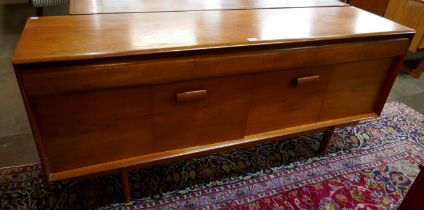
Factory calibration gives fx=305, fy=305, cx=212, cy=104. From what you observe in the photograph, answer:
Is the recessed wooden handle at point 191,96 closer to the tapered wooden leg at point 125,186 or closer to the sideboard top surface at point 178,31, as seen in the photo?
the sideboard top surface at point 178,31

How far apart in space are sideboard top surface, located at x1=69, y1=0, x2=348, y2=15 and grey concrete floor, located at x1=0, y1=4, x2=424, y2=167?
720 millimetres

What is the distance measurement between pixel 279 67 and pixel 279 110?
20 centimetres

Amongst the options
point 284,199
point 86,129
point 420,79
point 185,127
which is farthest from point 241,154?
point 420,79

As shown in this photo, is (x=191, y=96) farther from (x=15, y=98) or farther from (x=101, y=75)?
(x=15, y=98)

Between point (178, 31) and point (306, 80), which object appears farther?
point (306, 80)

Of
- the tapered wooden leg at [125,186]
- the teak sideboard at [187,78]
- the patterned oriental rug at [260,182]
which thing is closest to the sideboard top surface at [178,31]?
the teak sideboard at [187,78]

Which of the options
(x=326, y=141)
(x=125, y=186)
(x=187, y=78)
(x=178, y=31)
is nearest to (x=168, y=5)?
(x=178, y=31)

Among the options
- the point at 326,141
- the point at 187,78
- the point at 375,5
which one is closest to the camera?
the point at 187,78

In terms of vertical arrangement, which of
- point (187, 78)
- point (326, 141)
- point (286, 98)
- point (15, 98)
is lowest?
point (15, 98)

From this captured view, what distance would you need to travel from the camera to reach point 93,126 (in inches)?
36.0

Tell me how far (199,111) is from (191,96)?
83mm

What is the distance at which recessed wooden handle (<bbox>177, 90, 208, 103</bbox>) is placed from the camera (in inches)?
37.5

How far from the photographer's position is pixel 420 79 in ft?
7.72

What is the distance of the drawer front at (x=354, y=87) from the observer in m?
1.20
